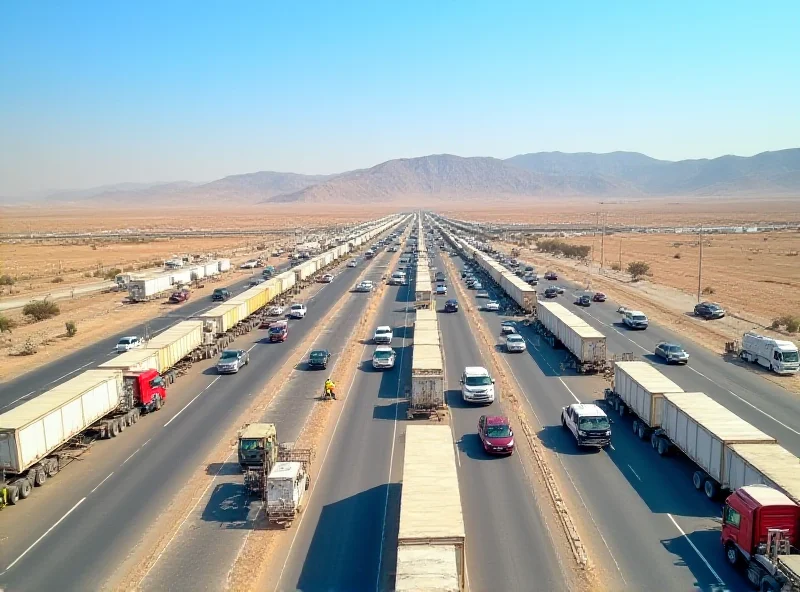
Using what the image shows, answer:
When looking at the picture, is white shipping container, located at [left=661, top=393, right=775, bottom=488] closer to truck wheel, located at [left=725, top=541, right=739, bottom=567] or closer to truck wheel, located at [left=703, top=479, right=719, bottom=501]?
truck wheel, located at [left=703, top=479, right=719, bottom=501]

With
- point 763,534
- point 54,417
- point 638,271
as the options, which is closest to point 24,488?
point 54,417

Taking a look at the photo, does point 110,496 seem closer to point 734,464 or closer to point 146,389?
point 146,389

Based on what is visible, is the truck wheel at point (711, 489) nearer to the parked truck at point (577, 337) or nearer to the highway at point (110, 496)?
the parked truck at point (577, 337)

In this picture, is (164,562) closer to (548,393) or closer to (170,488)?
(170,488)

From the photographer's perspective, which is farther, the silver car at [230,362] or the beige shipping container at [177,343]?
the silver car at [230,362]

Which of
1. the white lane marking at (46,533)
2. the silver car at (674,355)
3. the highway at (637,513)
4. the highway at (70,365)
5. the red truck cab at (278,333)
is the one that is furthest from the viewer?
the red truck cab at (278,333)

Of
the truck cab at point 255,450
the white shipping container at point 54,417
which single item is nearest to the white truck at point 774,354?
the truck cab at point 255,450

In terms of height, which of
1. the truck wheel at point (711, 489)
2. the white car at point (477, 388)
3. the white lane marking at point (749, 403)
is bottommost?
the white lane marking at point (749, 403)
